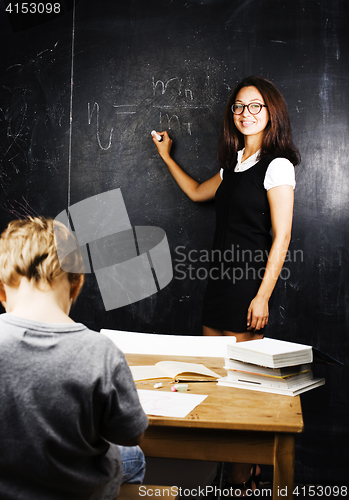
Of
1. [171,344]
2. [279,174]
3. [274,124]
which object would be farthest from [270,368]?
[274,124]

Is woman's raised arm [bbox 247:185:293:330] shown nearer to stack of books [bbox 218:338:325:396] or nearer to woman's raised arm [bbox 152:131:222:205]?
woman's raised arm [bbox 152:131:222:205]

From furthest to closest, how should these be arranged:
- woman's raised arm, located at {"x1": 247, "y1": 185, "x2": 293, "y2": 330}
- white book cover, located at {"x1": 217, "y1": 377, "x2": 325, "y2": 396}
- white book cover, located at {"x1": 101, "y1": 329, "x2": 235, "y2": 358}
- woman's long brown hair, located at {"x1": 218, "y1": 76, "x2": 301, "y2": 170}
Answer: woman's long brown hair, located at {"x1": 218, "y1": 76, "x2": 301, "y2": 170} < woman's raised arm, located at {"x1": 247, "y1": 185, "x2": 293, "y2": 330} < white book cover, located at {"x1": 101, "y1": 329, "x2": 235, "y2": 358} < white book cover, located at {"x1": 217, "y1": 377, "x2": 325, "y2": 396}

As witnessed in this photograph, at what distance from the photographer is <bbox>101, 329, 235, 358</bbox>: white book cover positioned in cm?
196

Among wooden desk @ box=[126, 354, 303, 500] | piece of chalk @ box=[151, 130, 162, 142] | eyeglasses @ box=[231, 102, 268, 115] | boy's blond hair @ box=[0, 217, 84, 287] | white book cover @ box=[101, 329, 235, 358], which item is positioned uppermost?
eyeglasses @ box=[231, 102, 268, 115]

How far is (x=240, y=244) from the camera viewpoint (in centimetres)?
228

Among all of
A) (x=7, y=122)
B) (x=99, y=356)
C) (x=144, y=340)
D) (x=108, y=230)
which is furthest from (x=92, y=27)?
(x=99, y=356)

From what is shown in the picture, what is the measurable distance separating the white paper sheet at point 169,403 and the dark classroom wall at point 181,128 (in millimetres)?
1398

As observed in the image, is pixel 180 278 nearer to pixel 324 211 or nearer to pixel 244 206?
pixel 244 206

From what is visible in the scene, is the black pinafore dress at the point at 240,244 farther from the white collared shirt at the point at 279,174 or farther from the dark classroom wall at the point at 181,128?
the dark classroom wall at the point at 181,128

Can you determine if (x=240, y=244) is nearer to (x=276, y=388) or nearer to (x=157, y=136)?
(x=157, y=136)

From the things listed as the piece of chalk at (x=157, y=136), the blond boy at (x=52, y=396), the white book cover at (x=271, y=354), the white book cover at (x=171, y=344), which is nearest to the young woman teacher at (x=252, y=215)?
the white book cover at (x=171, y=344)

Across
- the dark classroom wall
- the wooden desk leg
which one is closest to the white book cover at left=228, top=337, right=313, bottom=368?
the wooden desk leg

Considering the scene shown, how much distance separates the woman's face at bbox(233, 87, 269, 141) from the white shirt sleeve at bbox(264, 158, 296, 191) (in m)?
0.22

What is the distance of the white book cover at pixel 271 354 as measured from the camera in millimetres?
1348
